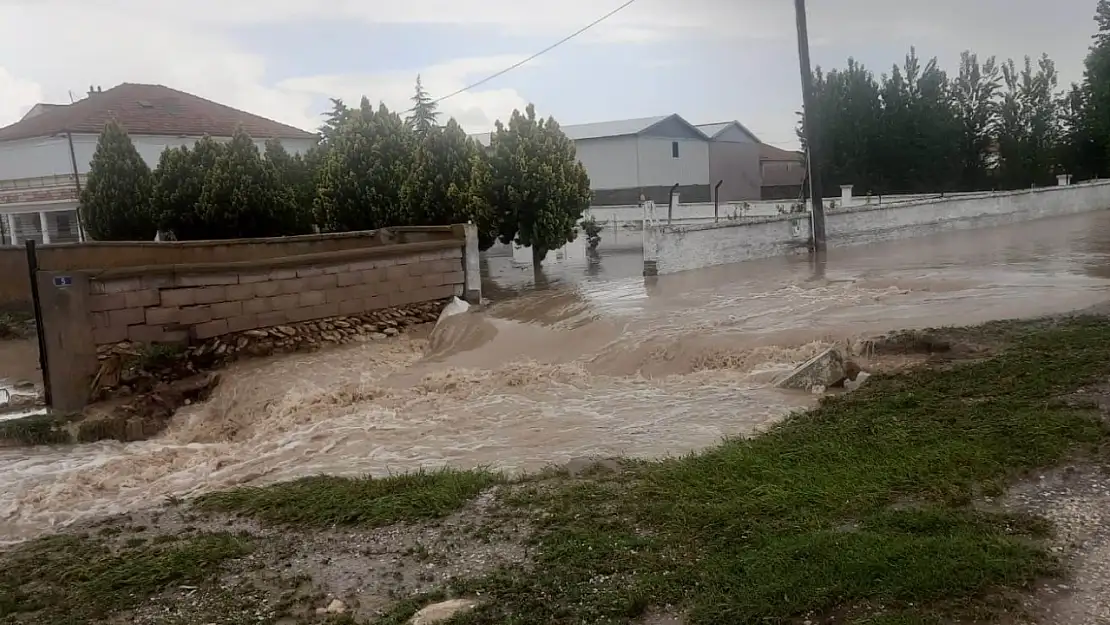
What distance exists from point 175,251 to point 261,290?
13.6 feet

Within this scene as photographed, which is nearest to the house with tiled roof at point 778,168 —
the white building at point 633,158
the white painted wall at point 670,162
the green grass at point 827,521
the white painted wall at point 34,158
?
the white painted wall at point 670,162

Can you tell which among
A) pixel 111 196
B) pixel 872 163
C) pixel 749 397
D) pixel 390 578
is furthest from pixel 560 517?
pixel 872 163

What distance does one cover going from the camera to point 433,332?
44.5ft

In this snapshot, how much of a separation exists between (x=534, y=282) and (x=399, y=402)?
7916mm

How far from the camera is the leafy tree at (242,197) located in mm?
20047

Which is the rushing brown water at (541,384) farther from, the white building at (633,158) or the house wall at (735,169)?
the house wall at (735,169)

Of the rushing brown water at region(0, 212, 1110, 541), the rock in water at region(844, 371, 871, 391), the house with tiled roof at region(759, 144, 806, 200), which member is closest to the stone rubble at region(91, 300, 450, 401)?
the rushing brown water at region(0, 212, 1110, 541)

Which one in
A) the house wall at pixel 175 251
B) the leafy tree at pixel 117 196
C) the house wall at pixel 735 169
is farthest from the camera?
the house wall at pixel 735 169

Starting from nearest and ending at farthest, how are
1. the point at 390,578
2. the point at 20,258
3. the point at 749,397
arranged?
the point at 390,578 < the point at 749,397 < the point at 20,258

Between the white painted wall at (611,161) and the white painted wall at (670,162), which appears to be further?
the white painted wall at (670,162)

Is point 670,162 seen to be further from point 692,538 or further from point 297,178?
point 692,538

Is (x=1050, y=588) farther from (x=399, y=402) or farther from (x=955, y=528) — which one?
(x=399, y=402)

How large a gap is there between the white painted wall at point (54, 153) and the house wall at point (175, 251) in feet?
42.5

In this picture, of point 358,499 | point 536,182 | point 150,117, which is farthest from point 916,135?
point 358,499
